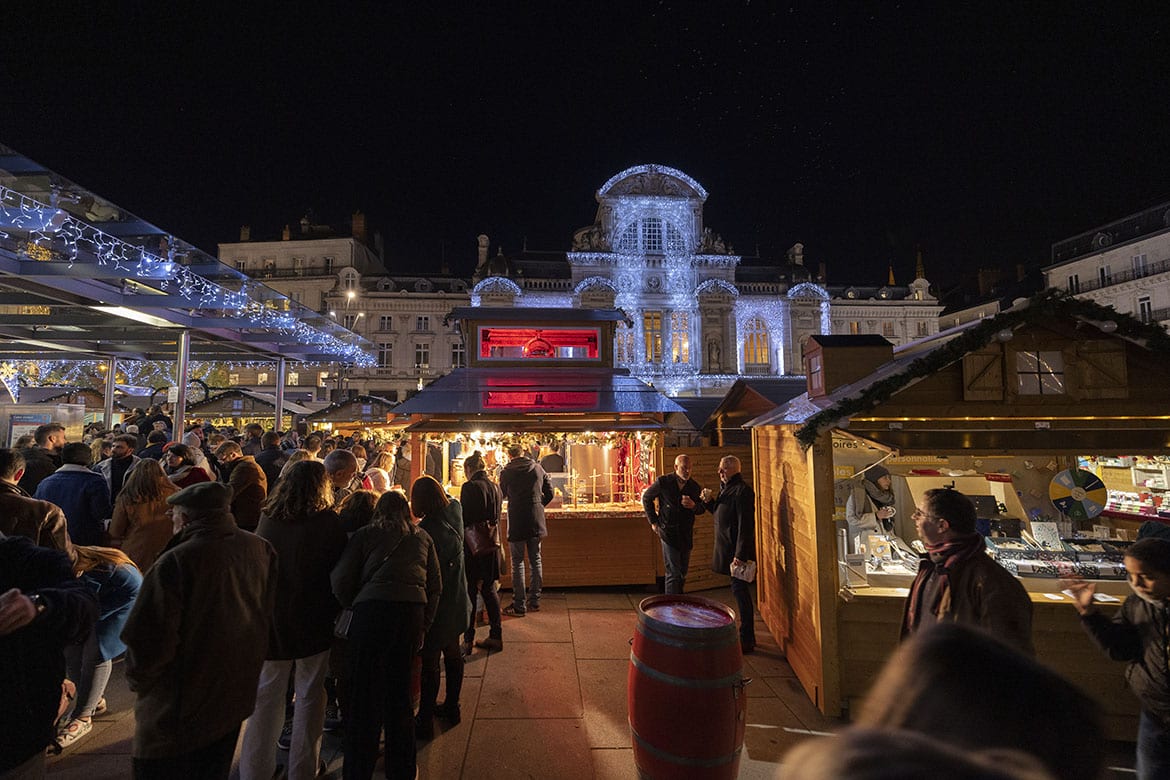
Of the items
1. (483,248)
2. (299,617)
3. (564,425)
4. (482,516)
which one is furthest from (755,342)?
(299,617)

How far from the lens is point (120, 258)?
6051 millimetres

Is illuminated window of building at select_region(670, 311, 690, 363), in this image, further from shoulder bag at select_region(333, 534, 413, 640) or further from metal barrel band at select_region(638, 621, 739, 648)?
shoulder bag at select_region(333, 534, 413, 640)

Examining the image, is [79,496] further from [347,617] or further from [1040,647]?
[1040,647]

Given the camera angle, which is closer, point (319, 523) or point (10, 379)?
point (319, 523)

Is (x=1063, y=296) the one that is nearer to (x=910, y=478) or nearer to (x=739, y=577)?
(x=910, y=478)

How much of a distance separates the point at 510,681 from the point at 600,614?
196 cm

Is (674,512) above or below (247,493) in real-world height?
below

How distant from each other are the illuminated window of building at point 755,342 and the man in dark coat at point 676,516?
94.7 ft

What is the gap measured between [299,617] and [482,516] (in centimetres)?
224

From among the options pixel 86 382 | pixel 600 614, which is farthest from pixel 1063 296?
pixel 86 382

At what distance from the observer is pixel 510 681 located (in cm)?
446

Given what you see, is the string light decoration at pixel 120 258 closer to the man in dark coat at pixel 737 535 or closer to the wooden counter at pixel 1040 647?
the man in dark coat at pixel 737 535

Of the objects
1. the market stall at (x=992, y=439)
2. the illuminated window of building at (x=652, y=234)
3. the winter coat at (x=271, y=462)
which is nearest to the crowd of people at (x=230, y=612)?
the winter coat at (x=271, y=462)

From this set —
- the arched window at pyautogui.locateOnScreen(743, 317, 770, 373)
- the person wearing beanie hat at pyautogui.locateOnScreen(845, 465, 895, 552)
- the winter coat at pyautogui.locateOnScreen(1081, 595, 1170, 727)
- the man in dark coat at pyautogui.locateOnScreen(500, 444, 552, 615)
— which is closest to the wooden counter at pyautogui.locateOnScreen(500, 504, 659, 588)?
the man in dark coat at pyautogui.locateOnScreen(500, 444, 552, 615)
